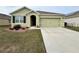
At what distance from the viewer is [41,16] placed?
21422mm

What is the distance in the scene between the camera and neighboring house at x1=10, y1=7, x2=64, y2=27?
19.8 meters

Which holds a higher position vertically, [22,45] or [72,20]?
[72,20]

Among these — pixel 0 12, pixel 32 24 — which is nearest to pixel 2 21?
pixel 0 12

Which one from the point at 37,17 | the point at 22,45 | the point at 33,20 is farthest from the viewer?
the point at 33,20

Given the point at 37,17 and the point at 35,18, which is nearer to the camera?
the point at 37,17

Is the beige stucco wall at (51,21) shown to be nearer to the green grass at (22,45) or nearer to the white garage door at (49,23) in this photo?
the white garage door at (49,23)

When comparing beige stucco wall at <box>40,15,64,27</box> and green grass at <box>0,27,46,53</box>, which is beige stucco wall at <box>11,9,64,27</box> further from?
green grass at <box>0,27,46,53</box>

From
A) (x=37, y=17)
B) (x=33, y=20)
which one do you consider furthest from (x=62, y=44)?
(x=33, y=20)

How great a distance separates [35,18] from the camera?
2117 centimetres

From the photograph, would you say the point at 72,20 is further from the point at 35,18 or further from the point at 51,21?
the point at 35,18
